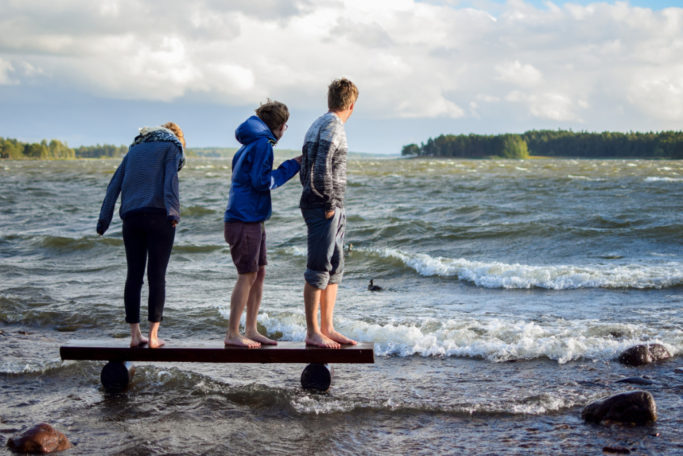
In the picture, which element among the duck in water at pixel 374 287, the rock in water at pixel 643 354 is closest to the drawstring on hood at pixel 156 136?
the rock in water at pixel 643 354

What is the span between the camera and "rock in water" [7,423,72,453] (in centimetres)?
443

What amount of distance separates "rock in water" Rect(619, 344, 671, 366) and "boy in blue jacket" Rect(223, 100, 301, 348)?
3.93m

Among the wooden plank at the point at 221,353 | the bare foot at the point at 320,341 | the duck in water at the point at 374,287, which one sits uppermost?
the bare foot at the point at 320,341

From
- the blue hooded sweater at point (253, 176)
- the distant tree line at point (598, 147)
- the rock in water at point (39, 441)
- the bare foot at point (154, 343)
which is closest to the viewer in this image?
the rock in water at point (39, 441)

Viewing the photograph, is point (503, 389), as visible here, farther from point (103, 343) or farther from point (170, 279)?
point (170, 279)

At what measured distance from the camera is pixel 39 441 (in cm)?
445

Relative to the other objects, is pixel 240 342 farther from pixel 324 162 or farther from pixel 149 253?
pixel 324 162

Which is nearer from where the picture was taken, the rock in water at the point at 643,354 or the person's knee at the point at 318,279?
the person's knee at the point at 318,279

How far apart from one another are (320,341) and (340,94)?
84.4 inches

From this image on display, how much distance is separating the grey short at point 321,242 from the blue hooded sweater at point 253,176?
35 cm

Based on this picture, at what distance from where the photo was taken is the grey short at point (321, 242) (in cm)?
533

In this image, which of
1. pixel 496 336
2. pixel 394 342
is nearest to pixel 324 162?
pixel 394 342

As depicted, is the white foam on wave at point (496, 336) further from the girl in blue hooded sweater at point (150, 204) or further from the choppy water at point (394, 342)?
the girl in blue hooded sweater at point (150, 204)

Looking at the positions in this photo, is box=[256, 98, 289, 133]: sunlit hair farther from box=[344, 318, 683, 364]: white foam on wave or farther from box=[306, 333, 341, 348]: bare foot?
box=[344, 318, 683, 364]: white foam on wave
